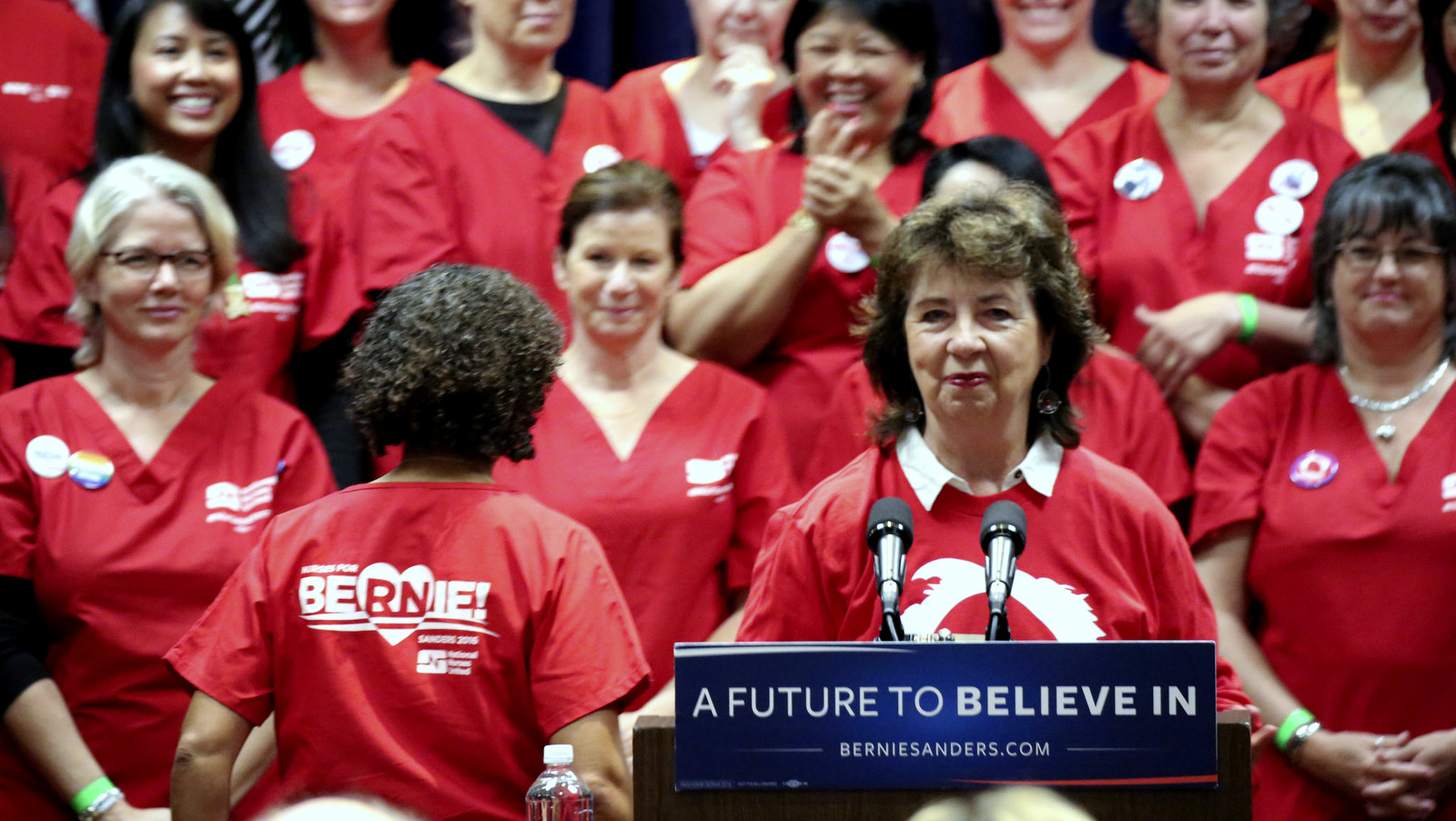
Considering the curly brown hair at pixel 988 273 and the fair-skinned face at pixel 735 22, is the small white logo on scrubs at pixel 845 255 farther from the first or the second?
the curly brown hair at pixel 988 273

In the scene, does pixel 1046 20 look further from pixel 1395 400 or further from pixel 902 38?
pixel 1395 400

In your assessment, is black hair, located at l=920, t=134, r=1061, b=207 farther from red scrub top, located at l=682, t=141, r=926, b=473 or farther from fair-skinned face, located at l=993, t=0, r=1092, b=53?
fair-skinned face, located at l=993, t=0, r=1092, b=53

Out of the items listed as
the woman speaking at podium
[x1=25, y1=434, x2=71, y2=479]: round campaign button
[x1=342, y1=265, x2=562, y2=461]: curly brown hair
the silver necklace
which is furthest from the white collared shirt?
[x1=25, y1=434, x2=71, y2=479]: round campaign button

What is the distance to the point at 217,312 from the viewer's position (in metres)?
3.71

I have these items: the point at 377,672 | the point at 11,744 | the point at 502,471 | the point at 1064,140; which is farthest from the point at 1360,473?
the point at 11,744

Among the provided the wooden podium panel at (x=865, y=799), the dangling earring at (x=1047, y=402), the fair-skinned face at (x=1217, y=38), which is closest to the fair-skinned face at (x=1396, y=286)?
the fair-skinned face at (x=1217, y=38)

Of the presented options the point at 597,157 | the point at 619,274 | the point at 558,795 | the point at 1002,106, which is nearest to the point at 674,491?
the point at 619,274

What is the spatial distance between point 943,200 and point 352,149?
6.16 feet

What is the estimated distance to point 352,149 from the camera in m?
4.03

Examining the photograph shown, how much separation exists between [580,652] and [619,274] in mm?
1217

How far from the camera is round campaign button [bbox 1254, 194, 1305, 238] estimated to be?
3732mm

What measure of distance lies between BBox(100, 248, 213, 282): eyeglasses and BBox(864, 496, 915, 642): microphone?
6.12 feet

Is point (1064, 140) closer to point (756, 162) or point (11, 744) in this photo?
point (756, 162)

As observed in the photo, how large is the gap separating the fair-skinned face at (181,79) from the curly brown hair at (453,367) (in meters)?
1.61
